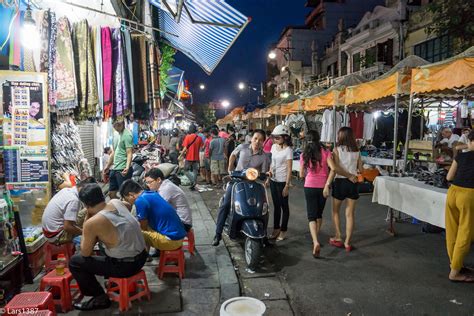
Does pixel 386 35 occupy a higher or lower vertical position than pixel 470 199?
higher

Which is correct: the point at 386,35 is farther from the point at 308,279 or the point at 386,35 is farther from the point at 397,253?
the point at 308,279

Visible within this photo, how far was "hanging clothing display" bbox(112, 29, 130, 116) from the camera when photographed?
17.7 feet

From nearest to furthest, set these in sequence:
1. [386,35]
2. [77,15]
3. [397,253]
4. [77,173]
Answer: [397,253] < [77,173] < [77,15] < [386,35]

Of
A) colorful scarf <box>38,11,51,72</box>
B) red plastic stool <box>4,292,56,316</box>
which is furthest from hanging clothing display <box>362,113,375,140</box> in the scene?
red plastic stool <box>4,292,56,316</box>

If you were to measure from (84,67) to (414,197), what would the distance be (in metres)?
5.47

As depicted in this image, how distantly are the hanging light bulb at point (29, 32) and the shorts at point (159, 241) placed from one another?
9.36 feet

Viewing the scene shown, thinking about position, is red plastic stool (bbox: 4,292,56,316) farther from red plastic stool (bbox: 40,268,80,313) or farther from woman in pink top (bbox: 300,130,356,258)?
woman in pink top (bbox: 300,130,356,258)

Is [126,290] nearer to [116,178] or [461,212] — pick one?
[116,178]

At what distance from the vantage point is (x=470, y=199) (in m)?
4.41

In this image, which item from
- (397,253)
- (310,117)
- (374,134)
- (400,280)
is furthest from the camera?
(310,117)

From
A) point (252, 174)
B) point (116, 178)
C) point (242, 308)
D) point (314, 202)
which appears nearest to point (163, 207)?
point (252, 174)

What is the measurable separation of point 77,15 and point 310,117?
41.9ft

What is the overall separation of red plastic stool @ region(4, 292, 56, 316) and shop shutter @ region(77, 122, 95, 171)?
6986 millimetres

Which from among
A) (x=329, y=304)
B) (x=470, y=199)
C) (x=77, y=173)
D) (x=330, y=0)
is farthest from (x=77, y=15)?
(x=330, y=0)
